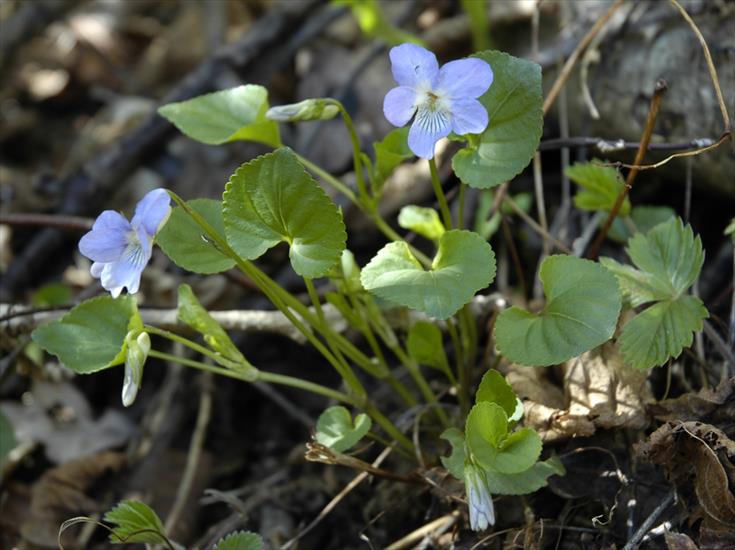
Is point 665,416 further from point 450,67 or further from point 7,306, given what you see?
point 7,306

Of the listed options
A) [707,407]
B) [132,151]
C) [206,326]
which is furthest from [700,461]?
[132,151]

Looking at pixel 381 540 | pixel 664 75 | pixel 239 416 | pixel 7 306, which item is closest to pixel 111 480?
pixel 239 416

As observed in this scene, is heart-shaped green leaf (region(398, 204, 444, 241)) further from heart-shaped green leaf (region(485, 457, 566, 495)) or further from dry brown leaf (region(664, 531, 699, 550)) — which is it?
dry brown leaf (region(664, 531, 699, 550))

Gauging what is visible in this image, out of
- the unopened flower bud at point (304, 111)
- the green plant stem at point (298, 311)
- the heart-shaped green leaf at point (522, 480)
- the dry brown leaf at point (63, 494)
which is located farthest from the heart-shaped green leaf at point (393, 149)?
the dry brown leaf at point (63, 494)

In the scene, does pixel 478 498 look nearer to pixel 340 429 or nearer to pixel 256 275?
pixel 340 429

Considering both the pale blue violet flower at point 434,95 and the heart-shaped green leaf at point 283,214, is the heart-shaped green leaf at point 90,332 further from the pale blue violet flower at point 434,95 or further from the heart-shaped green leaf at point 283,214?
the pale blue violet flower at point 434,95
